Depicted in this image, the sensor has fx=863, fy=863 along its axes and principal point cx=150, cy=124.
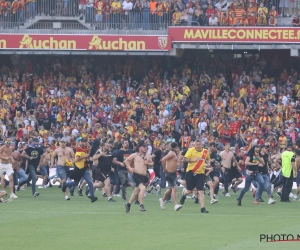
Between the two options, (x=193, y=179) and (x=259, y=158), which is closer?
(x=193, y=179)

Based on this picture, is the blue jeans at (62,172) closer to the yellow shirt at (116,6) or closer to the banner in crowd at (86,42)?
the banner in crowd at (86,42)

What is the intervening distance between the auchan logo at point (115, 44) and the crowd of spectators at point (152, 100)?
1.67 metres

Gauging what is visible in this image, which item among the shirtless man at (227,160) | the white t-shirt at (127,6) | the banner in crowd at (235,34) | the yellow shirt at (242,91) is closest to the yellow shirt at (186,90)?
the banner in crowd at (235,34)

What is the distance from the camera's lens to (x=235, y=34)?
123 feet

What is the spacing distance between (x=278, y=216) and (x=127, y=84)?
791 inches

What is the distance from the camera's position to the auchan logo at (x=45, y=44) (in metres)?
38.8

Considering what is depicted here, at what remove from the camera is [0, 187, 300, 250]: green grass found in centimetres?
1455

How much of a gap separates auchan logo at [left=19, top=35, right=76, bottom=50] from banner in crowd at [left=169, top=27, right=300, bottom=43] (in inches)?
182

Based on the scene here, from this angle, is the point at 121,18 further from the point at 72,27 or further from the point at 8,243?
the point at 8,243

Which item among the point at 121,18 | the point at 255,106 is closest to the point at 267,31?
the point at 255,106

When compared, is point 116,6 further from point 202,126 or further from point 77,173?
point 77,173

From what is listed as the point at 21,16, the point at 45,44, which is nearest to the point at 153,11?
the point at 45,44

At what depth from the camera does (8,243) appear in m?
14.6

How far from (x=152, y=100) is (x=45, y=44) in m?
5.74
